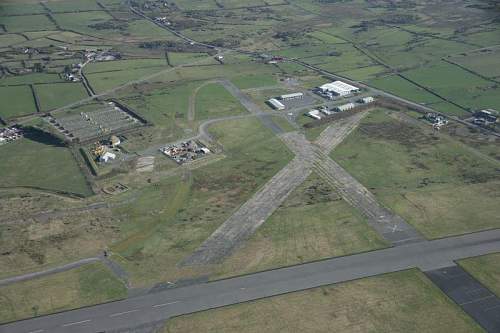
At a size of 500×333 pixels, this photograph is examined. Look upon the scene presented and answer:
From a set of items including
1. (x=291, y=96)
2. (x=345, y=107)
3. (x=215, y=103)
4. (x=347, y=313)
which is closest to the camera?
(x=347, y=313)

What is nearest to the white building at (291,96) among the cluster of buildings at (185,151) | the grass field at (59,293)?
the cluster of buildings at (185,151)

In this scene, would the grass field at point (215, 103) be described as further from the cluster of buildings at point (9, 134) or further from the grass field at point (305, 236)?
the grass field at point (305, 236)

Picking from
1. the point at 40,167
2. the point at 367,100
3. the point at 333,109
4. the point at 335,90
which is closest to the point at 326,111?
the point at 333,109

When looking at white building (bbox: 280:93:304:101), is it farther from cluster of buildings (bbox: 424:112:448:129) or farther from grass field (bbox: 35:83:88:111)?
grass field (bbox: 35:83:88:111)

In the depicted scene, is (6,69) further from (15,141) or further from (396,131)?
(396,131)

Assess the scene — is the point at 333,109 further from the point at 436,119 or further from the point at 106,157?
the point at 106,157

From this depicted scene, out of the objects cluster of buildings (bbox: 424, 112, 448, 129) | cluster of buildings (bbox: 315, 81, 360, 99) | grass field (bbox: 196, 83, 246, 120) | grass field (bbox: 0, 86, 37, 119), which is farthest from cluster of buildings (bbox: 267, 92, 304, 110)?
grass field (bbox: 0, 86, 37, 119)
